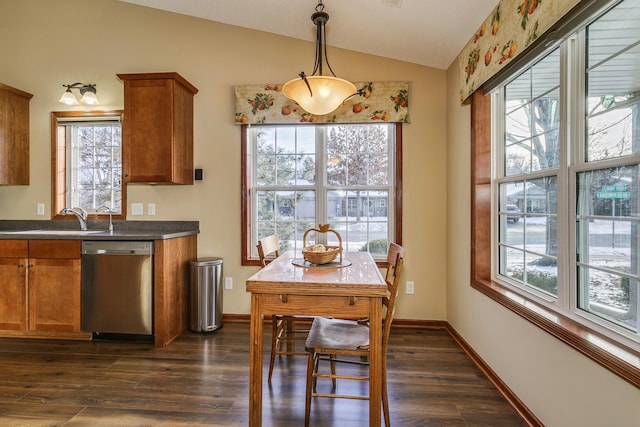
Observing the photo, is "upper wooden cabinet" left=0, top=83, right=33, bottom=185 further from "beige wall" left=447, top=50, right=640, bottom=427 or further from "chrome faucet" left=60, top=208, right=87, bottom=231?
"beige wall" left=447, top=50, right=640, bottom=427

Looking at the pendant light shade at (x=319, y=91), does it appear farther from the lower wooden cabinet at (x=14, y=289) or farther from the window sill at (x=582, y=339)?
the lower wooden cabinet at (x=14, y=289)

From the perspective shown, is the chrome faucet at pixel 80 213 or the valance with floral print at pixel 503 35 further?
the chrome faucet at pixel 80 213

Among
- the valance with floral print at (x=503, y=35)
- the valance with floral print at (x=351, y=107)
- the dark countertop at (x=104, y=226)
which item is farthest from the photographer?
the dark countertop at (x=104, y=226)

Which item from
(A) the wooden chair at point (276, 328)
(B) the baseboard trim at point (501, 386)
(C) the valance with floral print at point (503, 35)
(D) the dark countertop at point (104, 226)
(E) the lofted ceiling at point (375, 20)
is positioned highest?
(E) the lofted ceiling at point (375, 20)

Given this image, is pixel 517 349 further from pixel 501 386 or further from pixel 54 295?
pixel 54 295

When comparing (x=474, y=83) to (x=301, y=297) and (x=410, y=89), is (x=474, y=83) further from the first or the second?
(x=301, y=297)

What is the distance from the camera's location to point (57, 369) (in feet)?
7.66

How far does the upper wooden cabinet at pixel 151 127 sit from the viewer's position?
293 cm

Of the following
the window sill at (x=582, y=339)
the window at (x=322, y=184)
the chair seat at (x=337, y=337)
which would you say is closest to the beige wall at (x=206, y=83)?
the window at (x=322, y=184)

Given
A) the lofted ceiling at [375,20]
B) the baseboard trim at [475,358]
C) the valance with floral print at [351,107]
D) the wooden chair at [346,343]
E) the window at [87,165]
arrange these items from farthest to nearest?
1. the window at [87,165]
2. the valance with floral print at [351,107]
3. the lofted ceiling at [375,20]
4. the baseboard trim at [475,358]
5. the wooden chair at [346,343]

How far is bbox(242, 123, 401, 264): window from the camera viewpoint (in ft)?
10.6

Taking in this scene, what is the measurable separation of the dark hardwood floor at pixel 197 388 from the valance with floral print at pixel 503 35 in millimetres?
2008

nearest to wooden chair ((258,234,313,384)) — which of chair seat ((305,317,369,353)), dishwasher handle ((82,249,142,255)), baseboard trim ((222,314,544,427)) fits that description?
chair seat ((305,317,369,353))

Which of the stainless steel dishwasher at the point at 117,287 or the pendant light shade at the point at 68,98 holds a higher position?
the pendant light shade at the point at 68,98
